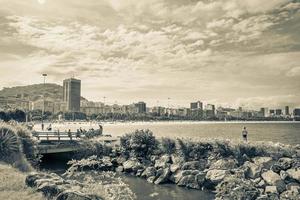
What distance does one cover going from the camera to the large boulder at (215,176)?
108ft

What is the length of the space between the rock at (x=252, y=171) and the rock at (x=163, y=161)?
28.6 feet

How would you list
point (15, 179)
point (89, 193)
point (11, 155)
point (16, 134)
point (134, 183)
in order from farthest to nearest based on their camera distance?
point (134, 183) < point (16, 134) < point (11, 155) < point (15, 179) < point (89, 193)

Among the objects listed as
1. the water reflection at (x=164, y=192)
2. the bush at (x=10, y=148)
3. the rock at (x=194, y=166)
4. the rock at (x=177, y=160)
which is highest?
the bush at (x=10, y=148)

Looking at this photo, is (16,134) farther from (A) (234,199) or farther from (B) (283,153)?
(B) (283,153)

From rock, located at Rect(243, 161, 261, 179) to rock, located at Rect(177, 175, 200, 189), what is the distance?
485 centimetres

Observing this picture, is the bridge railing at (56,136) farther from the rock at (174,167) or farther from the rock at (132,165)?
the rock at (174,167)

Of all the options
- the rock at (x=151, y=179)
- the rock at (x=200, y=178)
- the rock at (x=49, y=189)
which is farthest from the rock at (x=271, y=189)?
the rock at (x=49, y=189)

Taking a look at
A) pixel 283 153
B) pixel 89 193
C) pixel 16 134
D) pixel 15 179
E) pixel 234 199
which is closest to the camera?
pixel 89 193

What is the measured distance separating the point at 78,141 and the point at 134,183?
1408 cm

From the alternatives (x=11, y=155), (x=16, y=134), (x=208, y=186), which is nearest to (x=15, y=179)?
(x=11, y=155)

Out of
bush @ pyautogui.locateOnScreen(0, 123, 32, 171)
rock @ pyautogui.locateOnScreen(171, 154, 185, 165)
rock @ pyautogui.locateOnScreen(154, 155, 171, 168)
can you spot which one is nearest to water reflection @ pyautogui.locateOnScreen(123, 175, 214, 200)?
rock @ pyautogui.locateOnScreen(154, 155, 171, 168)

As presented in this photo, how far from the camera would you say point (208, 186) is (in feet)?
108

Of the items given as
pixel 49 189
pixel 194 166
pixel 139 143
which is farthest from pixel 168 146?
pixel 49 189

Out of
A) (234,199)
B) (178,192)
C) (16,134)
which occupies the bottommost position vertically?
(178,192)
